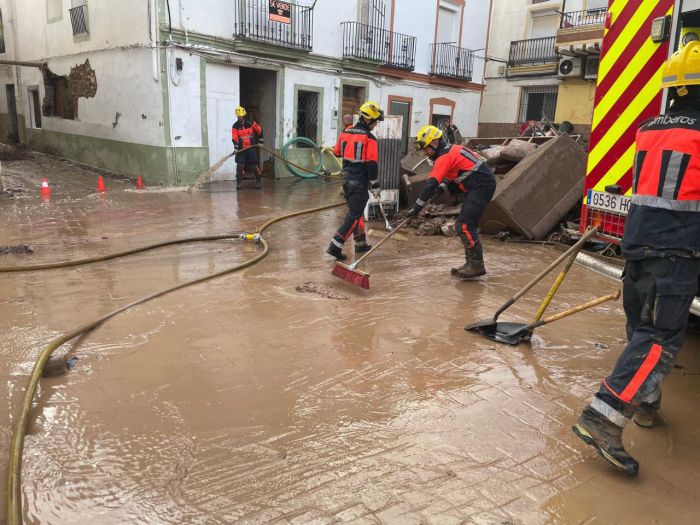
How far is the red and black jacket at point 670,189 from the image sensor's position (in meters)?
2.24

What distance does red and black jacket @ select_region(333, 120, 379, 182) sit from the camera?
20.6 feet

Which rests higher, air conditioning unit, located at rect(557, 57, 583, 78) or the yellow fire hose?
air conditioning unit, located at rect(557, 57, 583, 78)

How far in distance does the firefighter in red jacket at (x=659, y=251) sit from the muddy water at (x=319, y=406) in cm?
28

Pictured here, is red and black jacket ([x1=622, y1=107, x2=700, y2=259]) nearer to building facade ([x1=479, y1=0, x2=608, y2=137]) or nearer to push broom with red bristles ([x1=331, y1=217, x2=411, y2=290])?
push broom with red bristles ([x1=331, y1=217, x2=411, y2=290])

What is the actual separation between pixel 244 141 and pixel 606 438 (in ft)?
34.3

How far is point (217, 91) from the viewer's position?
41.2 feet

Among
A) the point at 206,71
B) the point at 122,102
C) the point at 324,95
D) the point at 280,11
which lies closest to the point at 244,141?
the point at 206,71

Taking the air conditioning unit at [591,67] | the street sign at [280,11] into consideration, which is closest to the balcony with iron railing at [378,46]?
the street sign at [280,11]

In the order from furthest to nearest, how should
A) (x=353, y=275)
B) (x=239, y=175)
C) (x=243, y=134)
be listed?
(x=239, y=175), (x=243, y=134), (x=353, y=275)

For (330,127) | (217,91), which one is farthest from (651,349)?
(330,127)

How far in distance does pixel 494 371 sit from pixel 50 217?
7111mm

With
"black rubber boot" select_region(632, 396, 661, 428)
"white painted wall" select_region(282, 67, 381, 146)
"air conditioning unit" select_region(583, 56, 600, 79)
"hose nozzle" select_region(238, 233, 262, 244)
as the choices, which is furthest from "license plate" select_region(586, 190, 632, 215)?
"air conditioning unit" select_region(583, 56, 600, 79)

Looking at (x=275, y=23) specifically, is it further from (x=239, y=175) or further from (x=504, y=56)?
(x=504, y=56)

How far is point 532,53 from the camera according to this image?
20.2 meters
